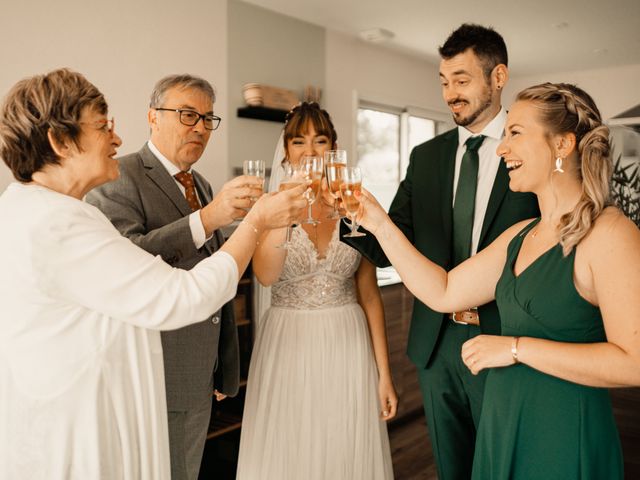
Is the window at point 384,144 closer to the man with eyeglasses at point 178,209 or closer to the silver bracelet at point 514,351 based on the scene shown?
the man with eyeglasses at point 178,209

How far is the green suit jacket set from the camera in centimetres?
200

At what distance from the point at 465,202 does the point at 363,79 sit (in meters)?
4.27

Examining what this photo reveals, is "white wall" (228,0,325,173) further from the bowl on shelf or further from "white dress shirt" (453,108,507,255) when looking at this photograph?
"white dress shirt" (453,108,507,255)

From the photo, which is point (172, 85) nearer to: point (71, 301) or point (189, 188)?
point (189, 188)

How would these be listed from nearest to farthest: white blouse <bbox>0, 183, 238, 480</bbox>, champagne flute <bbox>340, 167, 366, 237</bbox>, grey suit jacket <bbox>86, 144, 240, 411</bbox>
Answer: white blouse <bbox>0, 183, 238, 480</bbox> → champagne flute <bbox>340, 167, 366, 237</bbox> → grey suit jacket <bbox>86, 144, 240, 411</bbox>

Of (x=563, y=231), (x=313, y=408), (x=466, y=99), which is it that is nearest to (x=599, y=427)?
(x=563, y=231)

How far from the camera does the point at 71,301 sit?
1.31m

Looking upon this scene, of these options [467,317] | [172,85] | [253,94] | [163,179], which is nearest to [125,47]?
[253,94]

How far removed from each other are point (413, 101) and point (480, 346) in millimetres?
5765

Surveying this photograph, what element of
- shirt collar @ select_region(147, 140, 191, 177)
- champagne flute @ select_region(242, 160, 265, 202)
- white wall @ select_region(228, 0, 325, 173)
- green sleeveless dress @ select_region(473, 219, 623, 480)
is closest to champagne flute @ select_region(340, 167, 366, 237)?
champagne flute @ select_region(242, 160, 265, 202)

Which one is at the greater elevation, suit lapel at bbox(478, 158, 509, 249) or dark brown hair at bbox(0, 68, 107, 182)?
dark brown hair at bbox(0, 68, 107, 182)

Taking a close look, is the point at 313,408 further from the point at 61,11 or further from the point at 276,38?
the point at 276,38

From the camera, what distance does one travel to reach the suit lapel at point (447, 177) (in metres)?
2.16

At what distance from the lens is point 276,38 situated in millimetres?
5070
